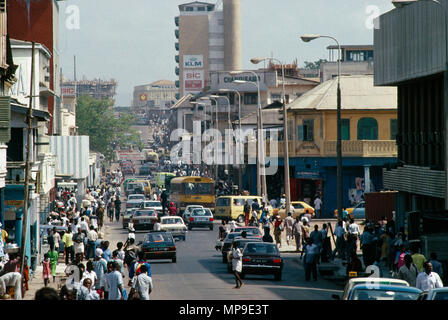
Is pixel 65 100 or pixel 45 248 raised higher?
pixel 65 100

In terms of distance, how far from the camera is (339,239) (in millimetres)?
39156

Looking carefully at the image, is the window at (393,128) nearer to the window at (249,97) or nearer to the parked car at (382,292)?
the parked car at (382,292)

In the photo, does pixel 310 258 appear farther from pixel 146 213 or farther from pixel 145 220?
pixel 146 213

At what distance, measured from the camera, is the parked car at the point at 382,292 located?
58.0ft

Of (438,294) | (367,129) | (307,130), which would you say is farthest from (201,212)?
(438,294)

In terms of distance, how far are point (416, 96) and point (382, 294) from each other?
26.6 metres

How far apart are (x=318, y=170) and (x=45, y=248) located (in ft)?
113

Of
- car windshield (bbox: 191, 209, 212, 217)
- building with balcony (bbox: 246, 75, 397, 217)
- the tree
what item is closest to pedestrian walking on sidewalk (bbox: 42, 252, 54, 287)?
car windshield (bbox: 191, 209, 212, 217)

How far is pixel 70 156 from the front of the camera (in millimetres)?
67000

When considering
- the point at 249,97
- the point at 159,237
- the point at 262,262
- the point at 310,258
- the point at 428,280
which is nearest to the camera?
the point at 428,280

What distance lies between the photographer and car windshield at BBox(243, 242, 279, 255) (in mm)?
32750

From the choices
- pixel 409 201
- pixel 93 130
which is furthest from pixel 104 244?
pixel 93 130
